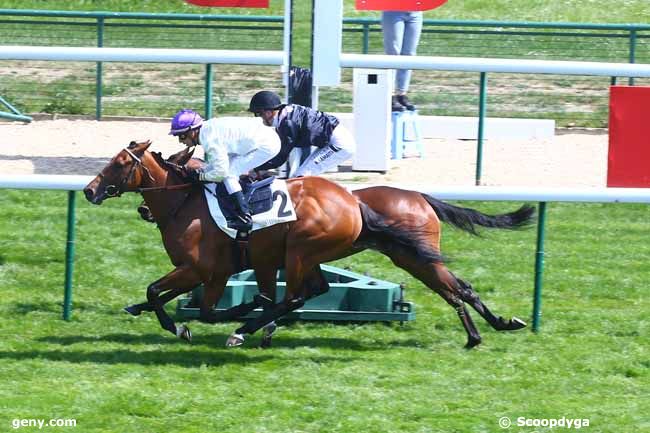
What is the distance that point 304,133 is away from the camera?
8.24 m

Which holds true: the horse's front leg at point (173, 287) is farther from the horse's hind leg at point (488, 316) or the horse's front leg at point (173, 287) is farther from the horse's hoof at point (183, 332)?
the horse's hind leg at point (488, 316)

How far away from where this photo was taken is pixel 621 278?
9.44 m

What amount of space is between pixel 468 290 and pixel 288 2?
2091 millimetres

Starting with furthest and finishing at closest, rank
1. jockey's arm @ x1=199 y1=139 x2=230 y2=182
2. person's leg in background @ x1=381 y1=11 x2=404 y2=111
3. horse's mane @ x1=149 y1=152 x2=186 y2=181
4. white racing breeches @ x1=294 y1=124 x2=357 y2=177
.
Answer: person's leg in background @ x1=381 y1=11 x2=404 y2=111 → white racing breeches @ x1=294 y1=124 x2=357 y2=177 → horse's mane @ x1=149 y1=152 x2=186 y2=181 → jockey's arm @ x1=199 y1=139 x2=230 y2=182

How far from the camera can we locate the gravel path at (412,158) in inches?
395

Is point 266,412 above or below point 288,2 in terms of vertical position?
below

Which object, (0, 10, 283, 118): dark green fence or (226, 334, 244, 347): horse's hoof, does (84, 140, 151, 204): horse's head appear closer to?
(226, 334, 244, 347): horse's hoof

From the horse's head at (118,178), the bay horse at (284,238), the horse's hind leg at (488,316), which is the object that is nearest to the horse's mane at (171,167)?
the bay horse at (284,238)

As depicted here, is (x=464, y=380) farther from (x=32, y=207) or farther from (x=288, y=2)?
(x=32, y=207)

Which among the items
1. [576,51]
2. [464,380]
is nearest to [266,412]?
[464,380]

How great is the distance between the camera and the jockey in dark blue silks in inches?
321

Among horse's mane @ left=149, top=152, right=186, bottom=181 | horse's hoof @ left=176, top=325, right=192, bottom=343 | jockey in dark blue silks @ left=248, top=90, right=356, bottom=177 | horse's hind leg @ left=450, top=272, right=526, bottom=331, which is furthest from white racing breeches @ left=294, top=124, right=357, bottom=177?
horse's hoof @ left=176, top=325, right=192, bottom=343

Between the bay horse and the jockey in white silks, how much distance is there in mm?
A: 186

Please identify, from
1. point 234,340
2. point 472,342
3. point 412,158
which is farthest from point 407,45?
point 234,340
